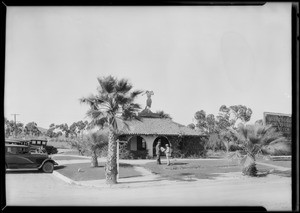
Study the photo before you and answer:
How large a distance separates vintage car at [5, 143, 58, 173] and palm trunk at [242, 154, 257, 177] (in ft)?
21.5

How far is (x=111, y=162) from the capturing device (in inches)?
412

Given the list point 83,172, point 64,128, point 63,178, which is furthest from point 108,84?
point 63,178

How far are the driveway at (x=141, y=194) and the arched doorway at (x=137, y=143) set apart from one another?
3.82 metres

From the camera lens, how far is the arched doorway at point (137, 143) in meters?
14.2

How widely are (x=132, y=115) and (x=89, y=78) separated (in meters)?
1.84

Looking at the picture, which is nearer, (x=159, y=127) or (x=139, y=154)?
(x=139, y=154)

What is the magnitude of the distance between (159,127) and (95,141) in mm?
4768

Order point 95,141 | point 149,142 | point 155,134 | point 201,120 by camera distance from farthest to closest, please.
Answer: point 155,134 < point 149,142 < point 201,120 < point 95,141

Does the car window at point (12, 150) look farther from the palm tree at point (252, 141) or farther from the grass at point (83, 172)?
the palm tree at point (252, 141)

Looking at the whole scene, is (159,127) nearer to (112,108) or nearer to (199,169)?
(199,169)

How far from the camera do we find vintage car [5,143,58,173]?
9.68 meters

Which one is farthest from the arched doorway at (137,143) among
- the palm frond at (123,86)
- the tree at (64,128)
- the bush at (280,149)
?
the bush at (280,149)

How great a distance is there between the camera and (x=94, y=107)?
1021cm
